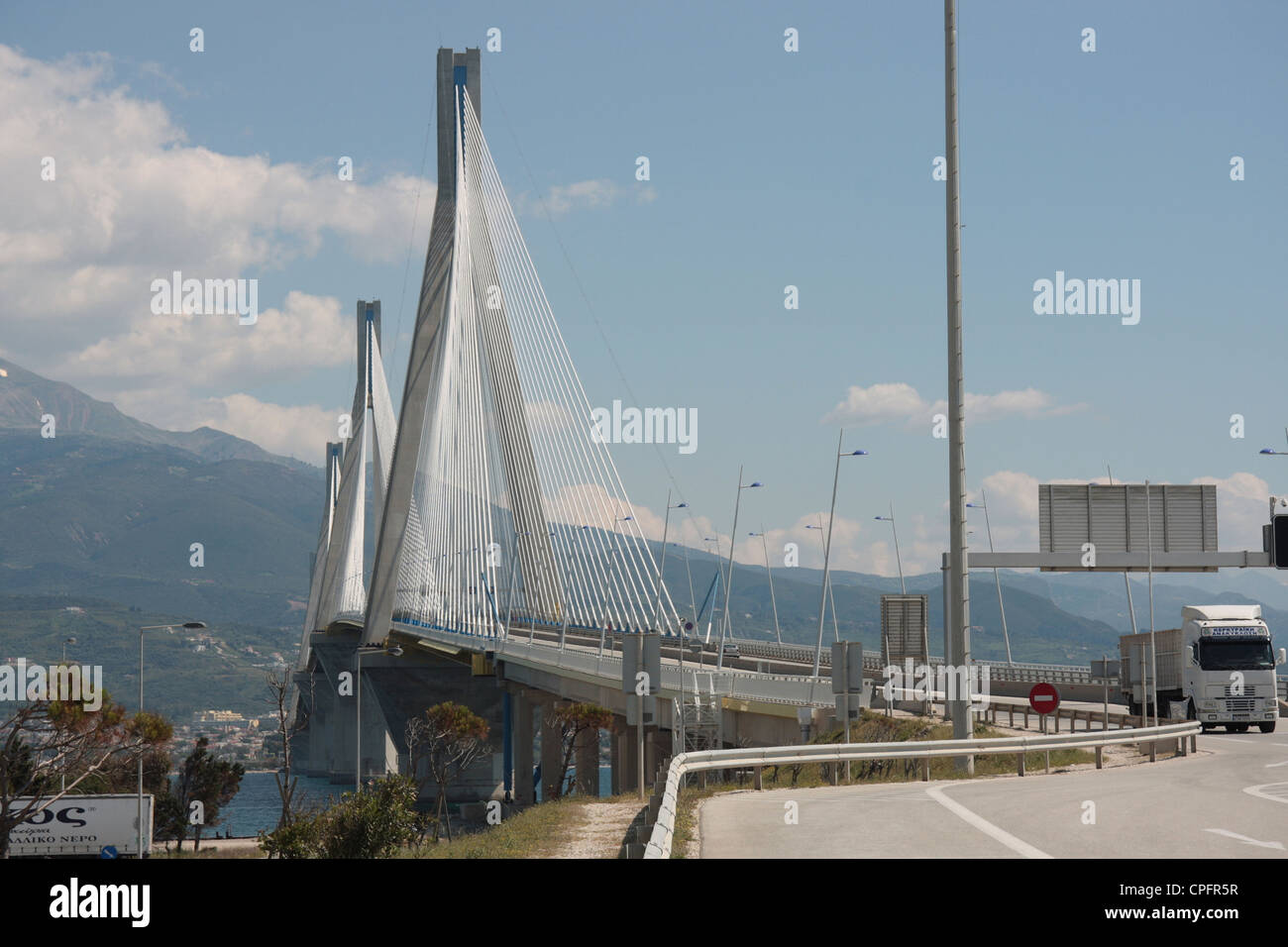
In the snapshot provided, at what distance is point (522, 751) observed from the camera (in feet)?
251

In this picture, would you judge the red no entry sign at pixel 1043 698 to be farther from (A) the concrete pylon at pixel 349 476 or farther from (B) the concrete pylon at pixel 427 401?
(A) the concrete pylon at pixel 349 476

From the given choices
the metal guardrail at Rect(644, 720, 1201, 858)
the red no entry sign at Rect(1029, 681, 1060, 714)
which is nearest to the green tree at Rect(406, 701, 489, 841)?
the red no entry sign at Rect(1029, 681, 1060, 714)

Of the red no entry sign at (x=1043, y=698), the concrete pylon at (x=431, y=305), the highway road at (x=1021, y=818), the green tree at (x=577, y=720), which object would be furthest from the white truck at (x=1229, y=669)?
the concrete pylon at (x=431, y=305)

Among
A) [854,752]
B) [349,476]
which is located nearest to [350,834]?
[854,752]

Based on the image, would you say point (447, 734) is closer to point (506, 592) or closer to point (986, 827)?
point (506, 592)

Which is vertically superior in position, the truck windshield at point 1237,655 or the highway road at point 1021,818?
the truck windshield at point 1237,655

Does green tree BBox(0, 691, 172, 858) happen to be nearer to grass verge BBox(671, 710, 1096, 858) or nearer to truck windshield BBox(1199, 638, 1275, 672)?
grass verge BBox(671, 710, 1096, 858)

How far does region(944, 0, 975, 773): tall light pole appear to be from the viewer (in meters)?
21.0

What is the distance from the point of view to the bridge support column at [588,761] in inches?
2680

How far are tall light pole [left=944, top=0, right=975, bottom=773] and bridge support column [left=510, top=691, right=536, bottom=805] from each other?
2171 inches

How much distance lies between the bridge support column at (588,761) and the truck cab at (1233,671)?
108ft

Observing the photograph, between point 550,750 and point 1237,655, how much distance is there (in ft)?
149
